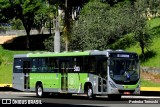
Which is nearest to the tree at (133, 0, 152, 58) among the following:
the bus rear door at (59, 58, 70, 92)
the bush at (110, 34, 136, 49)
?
the bush at (110, 34, 136, 49)

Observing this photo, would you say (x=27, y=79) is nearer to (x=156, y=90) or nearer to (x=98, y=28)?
(x=156, y=90)

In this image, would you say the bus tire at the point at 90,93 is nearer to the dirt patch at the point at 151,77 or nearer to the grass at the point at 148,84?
the grass at the point at 148,84

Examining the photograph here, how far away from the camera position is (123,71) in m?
31.4

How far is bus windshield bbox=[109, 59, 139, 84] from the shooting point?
103 feet

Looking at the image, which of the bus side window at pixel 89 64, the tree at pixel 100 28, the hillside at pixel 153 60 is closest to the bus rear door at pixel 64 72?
the bus side window at pixel 89 64

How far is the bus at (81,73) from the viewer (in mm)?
31391

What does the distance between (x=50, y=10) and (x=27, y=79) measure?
45747mm

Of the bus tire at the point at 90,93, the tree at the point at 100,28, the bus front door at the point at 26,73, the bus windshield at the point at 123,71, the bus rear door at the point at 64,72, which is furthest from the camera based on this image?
the tree at the point at 100,28

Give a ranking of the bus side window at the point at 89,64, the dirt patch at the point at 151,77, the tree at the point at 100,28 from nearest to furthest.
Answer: the bus side window at the point at 89,64 < the dirt patch at the point at 151,77 < the tree at the point at 100,28

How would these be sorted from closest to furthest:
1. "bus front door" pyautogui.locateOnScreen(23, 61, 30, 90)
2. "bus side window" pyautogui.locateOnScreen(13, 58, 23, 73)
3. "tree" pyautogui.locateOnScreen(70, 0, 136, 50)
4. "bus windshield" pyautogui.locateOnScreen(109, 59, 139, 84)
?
1. "bus windshield" pyautogui.locateOnScreen(109, 59, 139, 84)
2. "bus front door" pyautogui.locateOnScreen(23, 61, 30, 90)
3. "bus side window" pyautogui.locateOnScreen(13, 58, 23, 73)
4. "tree" pyautogui.locateOnScreen(70, 0, 136, 50)

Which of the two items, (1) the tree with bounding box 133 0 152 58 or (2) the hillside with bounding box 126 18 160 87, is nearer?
(2) the hillside with bounding box 126 18 160 87

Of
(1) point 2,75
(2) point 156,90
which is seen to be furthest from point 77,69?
(1) point 2,75

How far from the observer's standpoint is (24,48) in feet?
268

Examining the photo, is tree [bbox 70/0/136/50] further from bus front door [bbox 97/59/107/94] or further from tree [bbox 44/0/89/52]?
bus front door [bbox 97/59/107/94]
